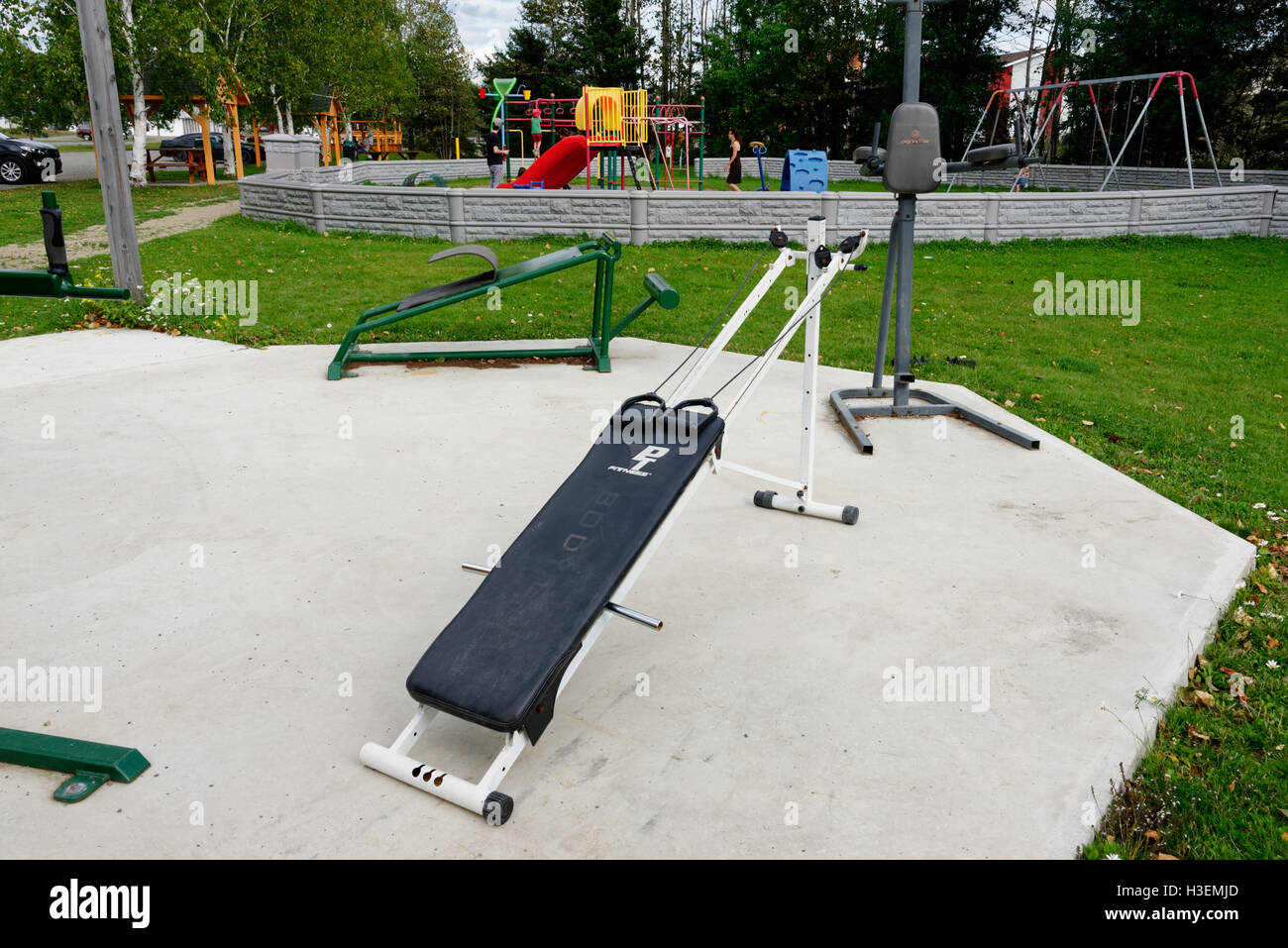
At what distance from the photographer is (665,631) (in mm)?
3605

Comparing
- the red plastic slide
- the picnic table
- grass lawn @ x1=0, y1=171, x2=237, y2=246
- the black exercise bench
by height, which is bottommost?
the black exercise bench

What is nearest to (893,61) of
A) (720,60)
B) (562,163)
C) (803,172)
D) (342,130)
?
(720,60)

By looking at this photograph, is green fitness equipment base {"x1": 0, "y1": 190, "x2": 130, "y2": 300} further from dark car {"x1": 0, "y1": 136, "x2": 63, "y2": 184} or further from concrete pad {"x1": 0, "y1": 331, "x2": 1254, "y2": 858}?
dark car {"x1": 0, "y1": 136, "x2": 63, "y2": 184}

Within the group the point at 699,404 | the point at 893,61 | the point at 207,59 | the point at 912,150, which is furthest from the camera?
the point at 893,61

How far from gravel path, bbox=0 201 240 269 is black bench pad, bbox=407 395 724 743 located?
9954mm

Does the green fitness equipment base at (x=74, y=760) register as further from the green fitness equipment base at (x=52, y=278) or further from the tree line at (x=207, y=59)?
the tree line at (x=207, y=59)

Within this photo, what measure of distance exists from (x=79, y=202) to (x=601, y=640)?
1785 centimetres

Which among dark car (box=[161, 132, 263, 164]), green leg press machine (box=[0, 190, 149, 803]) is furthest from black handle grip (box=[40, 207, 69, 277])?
dark car (box=[161, 132, 263, 164])

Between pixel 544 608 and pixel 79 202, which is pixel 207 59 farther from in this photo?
pixel 544 608

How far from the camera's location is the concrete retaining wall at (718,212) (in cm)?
1327

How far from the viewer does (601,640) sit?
3576 mm

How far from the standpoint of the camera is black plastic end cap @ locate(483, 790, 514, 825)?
2.54 meters

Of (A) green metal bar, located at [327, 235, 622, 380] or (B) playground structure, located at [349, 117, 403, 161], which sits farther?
(B) playground structure, located at [349, 117, 403, 161]

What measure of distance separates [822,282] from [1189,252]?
11772 mm
